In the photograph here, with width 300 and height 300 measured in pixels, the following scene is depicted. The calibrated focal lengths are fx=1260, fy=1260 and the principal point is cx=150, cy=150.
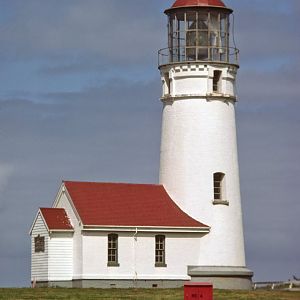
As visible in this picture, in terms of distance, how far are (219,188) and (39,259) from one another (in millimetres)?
8769

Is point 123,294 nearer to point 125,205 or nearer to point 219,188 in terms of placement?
point 125,205

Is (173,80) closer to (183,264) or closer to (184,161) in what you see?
(184,161)

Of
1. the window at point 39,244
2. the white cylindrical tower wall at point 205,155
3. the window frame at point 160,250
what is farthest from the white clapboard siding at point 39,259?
the white cylindrical tower wall at point 205,155

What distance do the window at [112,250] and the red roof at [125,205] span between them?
664 millimetres

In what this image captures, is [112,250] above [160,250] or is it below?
below

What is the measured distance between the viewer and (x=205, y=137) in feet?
186

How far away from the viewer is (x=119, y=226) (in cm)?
5509

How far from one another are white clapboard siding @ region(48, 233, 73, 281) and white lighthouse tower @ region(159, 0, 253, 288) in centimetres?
546

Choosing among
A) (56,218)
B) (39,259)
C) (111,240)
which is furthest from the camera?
(39,259)

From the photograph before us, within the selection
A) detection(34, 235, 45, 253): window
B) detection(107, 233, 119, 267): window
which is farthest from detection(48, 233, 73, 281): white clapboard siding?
detection(107, 233, 119, 267): window

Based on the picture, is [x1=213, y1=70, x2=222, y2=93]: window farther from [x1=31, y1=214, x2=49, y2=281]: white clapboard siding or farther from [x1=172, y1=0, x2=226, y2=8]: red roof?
[x1=31, y1=214, x2=49, y2=281]: white clapboard siding

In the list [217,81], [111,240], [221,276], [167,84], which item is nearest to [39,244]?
[111,240]

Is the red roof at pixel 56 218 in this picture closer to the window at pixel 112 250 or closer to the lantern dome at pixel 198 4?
the window at pixel 112 250

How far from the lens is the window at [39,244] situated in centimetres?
5644
